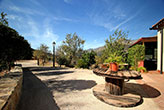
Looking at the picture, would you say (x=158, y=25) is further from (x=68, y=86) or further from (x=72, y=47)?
(x=72, y=47)

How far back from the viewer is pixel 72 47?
12672 millimetres

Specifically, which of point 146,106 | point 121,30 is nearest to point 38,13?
point 146,106

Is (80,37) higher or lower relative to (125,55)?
higher

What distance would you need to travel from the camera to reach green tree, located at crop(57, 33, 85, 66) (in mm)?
12602

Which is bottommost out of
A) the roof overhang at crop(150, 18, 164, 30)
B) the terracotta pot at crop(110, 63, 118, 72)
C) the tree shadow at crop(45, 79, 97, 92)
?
the tree shadow at crop(45, 79, 97, 92)

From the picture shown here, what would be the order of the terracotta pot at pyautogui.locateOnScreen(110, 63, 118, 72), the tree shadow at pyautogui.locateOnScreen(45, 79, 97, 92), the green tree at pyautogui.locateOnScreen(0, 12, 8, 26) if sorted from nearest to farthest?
the terracotta pot at pyautogui.locateOnScreen(110, 63, 118, 72) → the tree shadow at pyautogui.locateOnScreen(45, 79, 97, 92) → the green tree at pyautogui.locateOnScreen(0, 12, 8, 26)

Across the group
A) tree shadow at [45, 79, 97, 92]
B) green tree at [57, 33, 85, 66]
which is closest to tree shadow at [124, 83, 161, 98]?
tree shadow at [45, 79, 97, 92]

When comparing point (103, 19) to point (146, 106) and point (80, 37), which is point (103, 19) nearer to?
point (80, 37)

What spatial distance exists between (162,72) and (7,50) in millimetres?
10408

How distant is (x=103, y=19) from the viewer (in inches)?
347

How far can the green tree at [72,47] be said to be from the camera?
12.6m

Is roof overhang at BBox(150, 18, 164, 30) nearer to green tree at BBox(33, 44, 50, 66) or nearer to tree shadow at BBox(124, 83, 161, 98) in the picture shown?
tree shadow at BBox(124, 83, 161, 98)

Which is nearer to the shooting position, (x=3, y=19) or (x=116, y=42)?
(x=3, y=19)

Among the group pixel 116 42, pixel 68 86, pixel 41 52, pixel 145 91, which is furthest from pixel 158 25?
pixel 41 52
